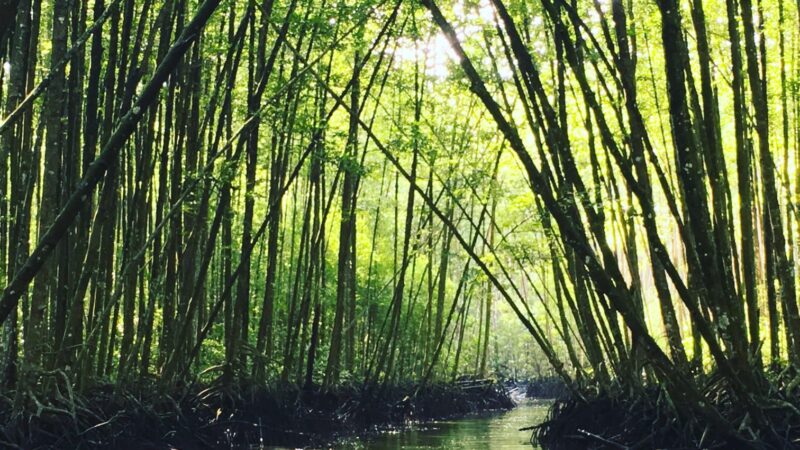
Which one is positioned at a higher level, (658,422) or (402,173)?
(402,173)

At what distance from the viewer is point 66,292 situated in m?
6.42

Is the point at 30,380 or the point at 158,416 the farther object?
the point at 158,416

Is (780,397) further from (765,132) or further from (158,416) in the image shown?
(158,416)

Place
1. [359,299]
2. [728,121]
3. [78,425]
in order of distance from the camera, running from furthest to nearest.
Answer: [359,299] → [728,121] → [78,425]

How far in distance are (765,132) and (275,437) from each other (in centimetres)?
562

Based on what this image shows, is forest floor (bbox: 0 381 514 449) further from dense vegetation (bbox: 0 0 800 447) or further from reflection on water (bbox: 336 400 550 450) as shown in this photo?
reflection on water (bbox: 336 400 550 450)

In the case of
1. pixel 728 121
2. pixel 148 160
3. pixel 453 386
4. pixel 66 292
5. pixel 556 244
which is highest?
pixel 728 121

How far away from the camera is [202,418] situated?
7.89 meters

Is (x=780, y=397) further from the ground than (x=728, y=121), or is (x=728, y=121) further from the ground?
(x=728, y=121)

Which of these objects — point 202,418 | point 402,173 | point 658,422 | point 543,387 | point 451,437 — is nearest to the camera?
point 402,173

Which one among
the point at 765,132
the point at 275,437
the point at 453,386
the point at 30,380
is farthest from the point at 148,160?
the point at 453,386

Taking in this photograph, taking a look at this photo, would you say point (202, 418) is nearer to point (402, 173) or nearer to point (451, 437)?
point (402, 173)

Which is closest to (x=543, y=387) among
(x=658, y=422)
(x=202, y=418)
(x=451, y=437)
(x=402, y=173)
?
(x=451, y=437)

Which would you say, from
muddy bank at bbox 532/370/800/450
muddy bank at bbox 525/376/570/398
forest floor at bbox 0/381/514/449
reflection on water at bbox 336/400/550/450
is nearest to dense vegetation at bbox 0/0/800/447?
muddy bank at bbox 532/370/800/450
